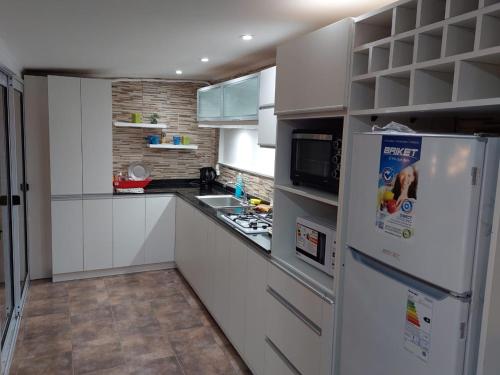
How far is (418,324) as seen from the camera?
133cm

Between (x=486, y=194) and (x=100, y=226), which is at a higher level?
(x=486, y=194)

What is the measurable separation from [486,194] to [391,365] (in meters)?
0.70

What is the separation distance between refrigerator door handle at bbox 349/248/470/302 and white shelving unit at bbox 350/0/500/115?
0.56 metres

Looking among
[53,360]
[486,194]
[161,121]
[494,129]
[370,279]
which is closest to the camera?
[486,194]

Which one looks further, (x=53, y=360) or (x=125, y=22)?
(x=53, y=360)

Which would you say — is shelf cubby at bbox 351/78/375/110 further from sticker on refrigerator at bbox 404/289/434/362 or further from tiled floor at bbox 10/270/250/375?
tiled floor at bbox 10/270/250/375

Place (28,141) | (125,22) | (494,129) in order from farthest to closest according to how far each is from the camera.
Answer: (28,141), (125,22), (494,129)

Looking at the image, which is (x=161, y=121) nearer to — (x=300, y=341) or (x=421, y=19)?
(x=300, y=341)

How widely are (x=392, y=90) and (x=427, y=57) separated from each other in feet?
0.65

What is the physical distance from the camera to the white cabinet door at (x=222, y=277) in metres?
3.14

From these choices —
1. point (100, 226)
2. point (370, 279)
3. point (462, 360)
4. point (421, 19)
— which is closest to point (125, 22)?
point (421, 19)

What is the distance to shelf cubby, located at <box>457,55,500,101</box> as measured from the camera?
1.25 m

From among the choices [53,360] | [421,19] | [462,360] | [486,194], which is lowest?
[53,360]

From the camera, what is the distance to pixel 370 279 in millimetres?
1562
